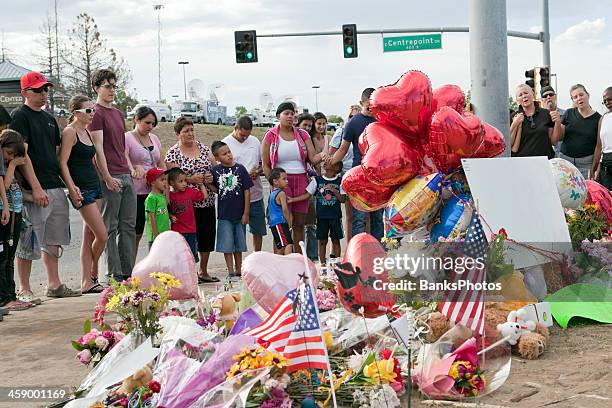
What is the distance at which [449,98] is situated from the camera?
6562 mm

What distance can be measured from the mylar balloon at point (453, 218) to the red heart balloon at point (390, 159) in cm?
36

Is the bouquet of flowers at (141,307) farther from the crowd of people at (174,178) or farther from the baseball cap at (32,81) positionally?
the baseball cap at (32,81)

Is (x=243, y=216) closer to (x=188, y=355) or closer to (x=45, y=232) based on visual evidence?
(x=45, y=232)

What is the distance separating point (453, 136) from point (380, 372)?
6.99ft

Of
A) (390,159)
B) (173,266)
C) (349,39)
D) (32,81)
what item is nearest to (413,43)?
(349,39)

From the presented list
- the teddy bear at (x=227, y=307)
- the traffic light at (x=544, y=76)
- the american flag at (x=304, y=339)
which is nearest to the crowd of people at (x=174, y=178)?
the teddy bear at (x=227, y=307)

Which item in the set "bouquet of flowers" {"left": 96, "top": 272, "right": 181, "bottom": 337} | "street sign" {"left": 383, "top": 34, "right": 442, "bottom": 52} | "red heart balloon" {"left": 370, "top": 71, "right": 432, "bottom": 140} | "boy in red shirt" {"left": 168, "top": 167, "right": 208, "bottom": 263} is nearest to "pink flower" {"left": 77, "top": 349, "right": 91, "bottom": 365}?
"bouquet of flowers" {"left": 96, "top": 272, "right": 181, "bottom": 337}

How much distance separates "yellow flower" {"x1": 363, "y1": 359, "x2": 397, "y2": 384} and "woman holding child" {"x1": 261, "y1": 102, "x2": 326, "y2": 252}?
517cm

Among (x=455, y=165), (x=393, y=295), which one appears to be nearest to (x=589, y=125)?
(x=455, y=165)

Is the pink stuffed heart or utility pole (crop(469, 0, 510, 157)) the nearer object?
the pink stuffed heart

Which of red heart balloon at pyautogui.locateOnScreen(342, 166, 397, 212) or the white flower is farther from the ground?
red heart balloon at pyautogui.locateOnScreen(342, 166, 397, 212)

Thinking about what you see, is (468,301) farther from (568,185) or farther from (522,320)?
(568,185)

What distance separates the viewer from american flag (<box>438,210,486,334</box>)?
17.1ft

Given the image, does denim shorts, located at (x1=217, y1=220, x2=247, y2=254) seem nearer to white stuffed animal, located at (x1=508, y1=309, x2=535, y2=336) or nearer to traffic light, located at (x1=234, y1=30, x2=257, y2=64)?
white stuffed animal, located at (x1=508, y1=309, x2=535, y2=336)
